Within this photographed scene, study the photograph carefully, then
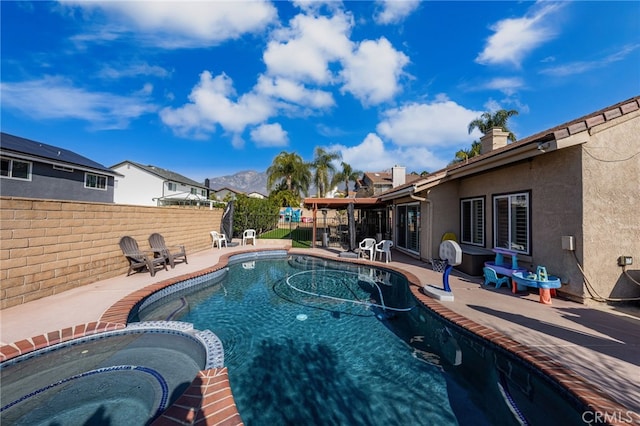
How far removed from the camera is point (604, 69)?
34.6ft

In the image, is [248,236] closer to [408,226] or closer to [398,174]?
[408,226]

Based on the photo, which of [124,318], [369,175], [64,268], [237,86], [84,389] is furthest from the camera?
[369,175]

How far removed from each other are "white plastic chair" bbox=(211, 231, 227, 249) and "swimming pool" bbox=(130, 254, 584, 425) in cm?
869

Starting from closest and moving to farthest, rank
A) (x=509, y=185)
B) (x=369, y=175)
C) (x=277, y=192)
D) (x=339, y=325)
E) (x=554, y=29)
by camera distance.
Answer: (x=339, y=325)
(x=509, y=185)
(x=554, y=29)
(x=277, y=192)
(x=369, y=175)

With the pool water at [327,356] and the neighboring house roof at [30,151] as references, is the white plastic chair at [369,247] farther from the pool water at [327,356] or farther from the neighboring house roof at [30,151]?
the neighboring house roof at [30,151]

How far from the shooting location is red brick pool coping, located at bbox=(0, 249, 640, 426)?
2709mm

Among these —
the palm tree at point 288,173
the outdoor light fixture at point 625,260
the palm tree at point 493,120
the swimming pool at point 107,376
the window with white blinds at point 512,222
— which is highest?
the palm tree at point 493,120

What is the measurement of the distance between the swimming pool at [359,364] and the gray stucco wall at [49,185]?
18463 mm

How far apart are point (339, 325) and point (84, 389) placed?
437 cm

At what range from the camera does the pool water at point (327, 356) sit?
129 inches

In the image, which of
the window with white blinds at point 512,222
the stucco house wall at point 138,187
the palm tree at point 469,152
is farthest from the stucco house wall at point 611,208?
the stucco house wall at point 138,187

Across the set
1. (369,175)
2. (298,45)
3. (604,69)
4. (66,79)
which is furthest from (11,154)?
(369,175)

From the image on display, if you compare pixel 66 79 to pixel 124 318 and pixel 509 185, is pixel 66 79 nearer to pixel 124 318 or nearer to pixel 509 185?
pixel 124 318

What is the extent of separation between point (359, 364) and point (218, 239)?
1412 centimetres
